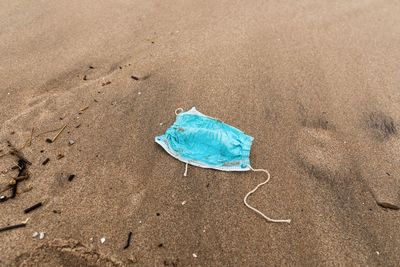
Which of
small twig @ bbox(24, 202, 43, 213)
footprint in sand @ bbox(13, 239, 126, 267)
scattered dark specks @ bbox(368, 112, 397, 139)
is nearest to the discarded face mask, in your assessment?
footprint in sand @ bbox(13, 239, 126, 267)

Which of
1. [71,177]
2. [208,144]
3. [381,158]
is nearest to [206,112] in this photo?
[208,144]

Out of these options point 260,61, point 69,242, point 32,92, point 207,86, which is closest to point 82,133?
point 32,92

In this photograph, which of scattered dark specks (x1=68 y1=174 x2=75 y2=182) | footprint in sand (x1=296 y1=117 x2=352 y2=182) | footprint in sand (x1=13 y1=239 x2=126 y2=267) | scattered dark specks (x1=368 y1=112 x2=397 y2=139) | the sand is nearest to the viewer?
footprint in sand (x1=13 y1=239 x2=126 y2=267)

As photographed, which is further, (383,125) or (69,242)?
(383,125)

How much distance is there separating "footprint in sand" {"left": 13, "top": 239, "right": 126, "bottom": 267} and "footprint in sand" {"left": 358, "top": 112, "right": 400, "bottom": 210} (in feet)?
6.45

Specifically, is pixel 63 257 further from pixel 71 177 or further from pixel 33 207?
pixel 71 177

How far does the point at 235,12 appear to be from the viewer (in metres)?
3.96

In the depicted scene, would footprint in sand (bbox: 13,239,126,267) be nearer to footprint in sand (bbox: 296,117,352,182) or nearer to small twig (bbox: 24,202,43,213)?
small twig (bbox: 24,202,43,213)

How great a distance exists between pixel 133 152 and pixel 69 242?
0.83 meters

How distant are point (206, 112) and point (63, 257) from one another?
163 cm

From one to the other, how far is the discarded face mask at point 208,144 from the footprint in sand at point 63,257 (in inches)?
33.1

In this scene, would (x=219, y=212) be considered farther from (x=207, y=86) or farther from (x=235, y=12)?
(x=235, y=12)

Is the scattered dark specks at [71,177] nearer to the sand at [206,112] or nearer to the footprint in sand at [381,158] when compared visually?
the sand at [206,112]

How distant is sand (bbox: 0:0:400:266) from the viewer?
6.74ft
